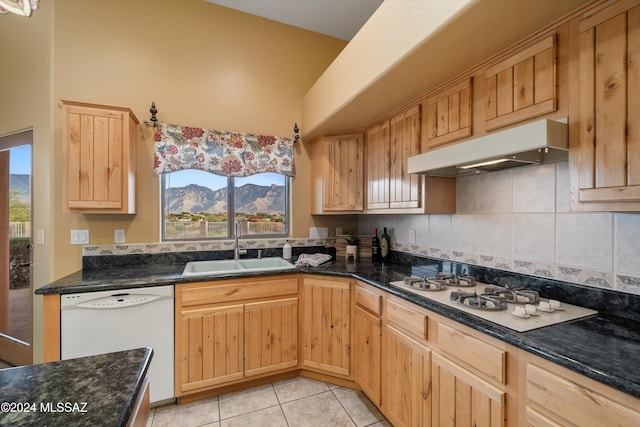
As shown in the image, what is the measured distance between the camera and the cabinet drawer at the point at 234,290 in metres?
1.98

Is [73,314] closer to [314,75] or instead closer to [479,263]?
[479,263]

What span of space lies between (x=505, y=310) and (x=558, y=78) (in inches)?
41.2

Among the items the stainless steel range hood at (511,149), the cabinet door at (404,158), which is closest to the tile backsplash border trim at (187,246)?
the cabinet door at (404,158)

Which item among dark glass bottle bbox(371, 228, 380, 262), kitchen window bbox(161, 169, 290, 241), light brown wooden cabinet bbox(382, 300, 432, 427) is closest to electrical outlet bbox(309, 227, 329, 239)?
kitchen window bbox(161, 169, 290, 241)

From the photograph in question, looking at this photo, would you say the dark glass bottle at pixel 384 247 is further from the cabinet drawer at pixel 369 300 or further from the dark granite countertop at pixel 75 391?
the dark granite countertop at pixel 75 391

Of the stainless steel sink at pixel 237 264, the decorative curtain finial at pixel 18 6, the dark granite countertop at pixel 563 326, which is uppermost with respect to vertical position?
the decorative curtain finial at pixel 18 6

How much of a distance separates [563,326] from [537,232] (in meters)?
0.59

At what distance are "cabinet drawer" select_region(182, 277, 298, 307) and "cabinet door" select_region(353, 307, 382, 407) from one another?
586mm

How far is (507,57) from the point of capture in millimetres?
1376

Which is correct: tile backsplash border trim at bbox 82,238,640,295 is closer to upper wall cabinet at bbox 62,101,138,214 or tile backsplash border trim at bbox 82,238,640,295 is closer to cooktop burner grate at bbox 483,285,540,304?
cooktop burner grate at bbox 483,285,540,304

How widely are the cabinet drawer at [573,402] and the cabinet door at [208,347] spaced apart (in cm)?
179

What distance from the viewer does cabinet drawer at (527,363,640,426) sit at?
0.78m

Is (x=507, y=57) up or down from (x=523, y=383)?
up

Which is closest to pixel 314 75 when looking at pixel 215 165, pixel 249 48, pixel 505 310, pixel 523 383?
pixel 249 48
